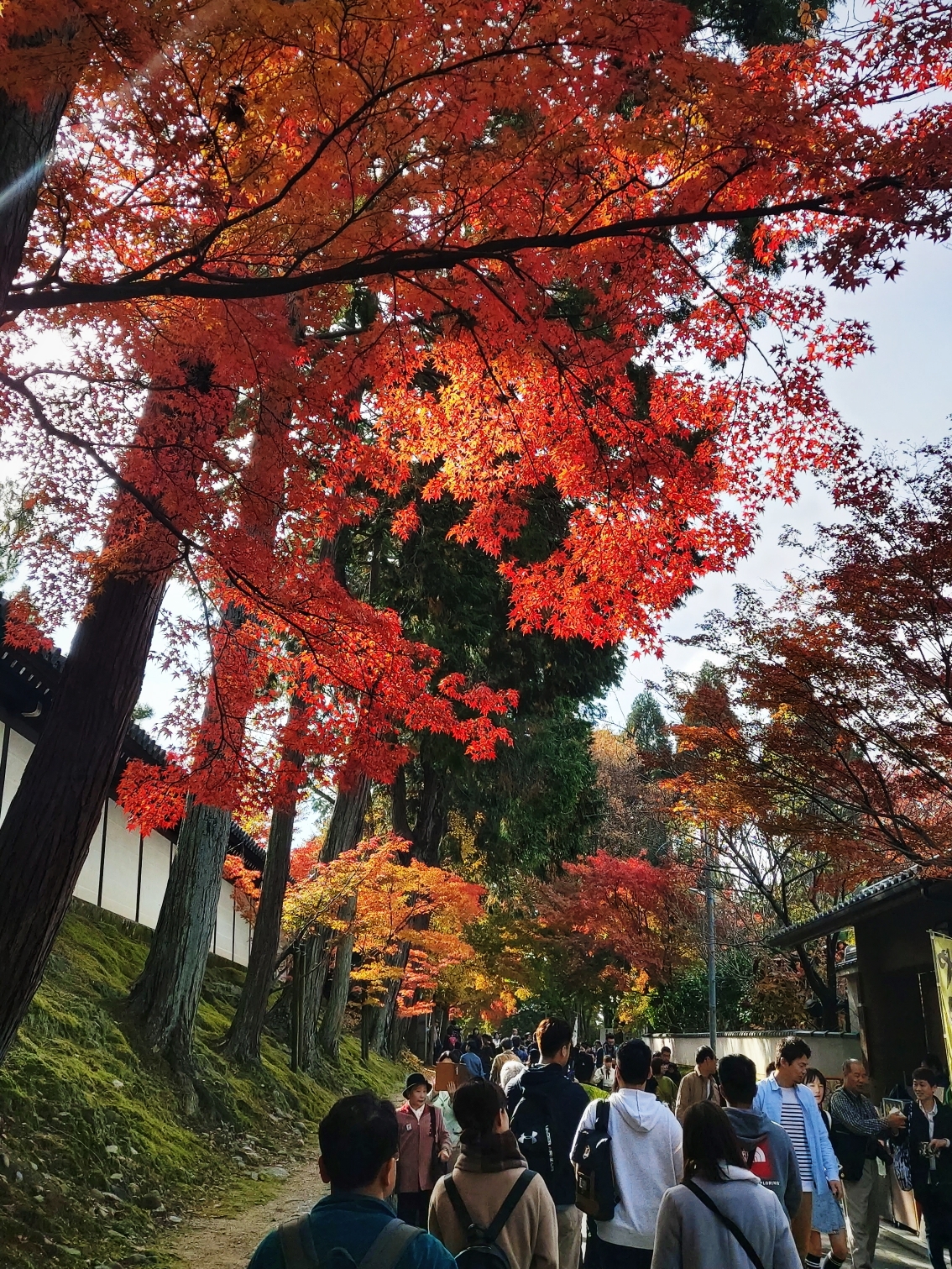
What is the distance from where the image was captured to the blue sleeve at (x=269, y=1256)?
2.19 metres

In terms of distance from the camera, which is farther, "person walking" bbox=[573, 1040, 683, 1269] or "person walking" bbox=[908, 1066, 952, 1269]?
"person walking" bbox=[908, 1066, 952, 1269]

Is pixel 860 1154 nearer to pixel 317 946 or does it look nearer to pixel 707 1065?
pixel 707 1065

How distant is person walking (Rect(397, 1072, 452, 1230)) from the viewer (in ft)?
21.4

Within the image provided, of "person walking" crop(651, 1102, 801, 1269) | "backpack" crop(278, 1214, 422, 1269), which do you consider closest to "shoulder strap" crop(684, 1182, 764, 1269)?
"person walking" crop(651, 1102, 801, 1269)

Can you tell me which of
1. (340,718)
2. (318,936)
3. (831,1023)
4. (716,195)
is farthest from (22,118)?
(831,1023)

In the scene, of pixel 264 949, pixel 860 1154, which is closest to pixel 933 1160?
pixel 860 1154

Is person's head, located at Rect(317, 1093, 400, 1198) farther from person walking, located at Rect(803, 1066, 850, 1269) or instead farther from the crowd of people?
person walking, located at Rect(803, 1066, 850, 1269)

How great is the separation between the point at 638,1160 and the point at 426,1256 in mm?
3287

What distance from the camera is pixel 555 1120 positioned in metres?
5.38

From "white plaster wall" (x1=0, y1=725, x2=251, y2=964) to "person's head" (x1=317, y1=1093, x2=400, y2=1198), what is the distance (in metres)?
11.5

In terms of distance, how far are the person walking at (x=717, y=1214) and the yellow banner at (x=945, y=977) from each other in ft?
25.5

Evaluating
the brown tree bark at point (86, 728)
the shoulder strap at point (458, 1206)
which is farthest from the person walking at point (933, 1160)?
the brown tree bark at point (86, 728)

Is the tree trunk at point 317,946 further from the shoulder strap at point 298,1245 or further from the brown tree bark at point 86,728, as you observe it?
the shoulder strap at point 298,1245

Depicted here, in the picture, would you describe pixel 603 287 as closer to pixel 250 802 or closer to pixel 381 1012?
pixel 250 802
